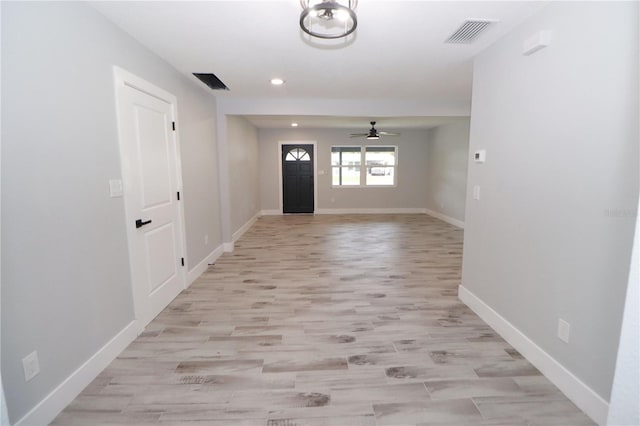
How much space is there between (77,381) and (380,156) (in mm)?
8068

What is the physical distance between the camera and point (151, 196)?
2645mm

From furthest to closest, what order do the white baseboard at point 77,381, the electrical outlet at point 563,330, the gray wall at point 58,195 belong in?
the electrical outlet at point 563,330, the white baseboard at point 77,381, the gray wall at point 58,195

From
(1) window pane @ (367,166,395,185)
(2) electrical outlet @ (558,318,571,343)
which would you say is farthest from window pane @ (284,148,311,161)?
(2) electrical outlet @ (558,318,571,343)

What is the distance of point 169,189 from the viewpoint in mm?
2984

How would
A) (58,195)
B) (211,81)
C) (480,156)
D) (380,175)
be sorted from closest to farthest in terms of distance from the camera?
(58,195) < (480,156) < (211,81) < (380,175)

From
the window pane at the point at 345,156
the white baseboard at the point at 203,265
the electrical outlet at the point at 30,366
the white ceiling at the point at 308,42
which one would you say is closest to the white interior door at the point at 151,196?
the white baseboard at the point at 203,265

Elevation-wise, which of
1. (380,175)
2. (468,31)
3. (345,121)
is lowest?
(380,175)

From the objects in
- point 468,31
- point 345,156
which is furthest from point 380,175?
point 468,31

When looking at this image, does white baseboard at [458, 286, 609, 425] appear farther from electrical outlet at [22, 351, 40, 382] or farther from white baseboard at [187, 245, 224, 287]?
white baseboard at [187, 245, 224, 287]

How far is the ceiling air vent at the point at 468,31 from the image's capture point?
2.11m

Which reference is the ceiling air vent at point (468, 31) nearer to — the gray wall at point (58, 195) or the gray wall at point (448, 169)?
the gray wall at point (58, 195)

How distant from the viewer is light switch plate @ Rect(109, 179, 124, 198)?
2092mm

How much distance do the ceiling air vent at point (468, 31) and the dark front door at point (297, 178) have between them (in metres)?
6.18

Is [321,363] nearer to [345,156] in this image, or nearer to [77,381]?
[77,381]
